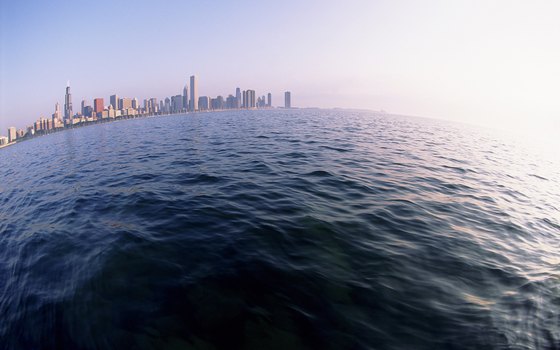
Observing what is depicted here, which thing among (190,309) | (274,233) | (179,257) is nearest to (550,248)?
(274,233)

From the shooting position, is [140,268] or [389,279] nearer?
[389,279]

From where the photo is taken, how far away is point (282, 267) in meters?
5.33

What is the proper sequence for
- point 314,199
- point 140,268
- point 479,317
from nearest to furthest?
1. point 479,317
2. point 140,268
3. point 314,199

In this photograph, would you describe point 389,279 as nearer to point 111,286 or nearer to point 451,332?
point 451,332

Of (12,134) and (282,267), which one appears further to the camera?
(12,134)

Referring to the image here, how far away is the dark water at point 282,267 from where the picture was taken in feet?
12.9

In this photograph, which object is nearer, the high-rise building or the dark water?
the dark water

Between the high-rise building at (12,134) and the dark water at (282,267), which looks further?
the high-rise building at (12,134)

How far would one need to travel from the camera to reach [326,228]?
695 cm

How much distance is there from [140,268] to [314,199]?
6.00 meters

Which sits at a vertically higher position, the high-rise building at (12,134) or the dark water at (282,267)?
the high-rise building at (12,134)

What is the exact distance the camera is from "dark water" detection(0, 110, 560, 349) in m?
3.95

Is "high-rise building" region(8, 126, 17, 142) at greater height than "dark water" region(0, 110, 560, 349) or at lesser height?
greater

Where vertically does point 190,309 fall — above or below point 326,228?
below
